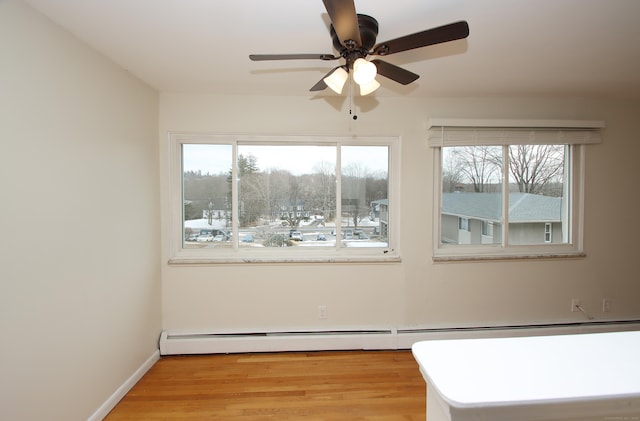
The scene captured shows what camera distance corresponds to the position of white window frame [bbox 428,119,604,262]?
236 centimetres

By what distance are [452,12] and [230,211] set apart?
7.11ft

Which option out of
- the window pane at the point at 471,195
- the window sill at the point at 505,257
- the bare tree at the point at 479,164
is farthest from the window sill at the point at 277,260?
the bare tree at the point at 479,164

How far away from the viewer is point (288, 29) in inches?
56.4

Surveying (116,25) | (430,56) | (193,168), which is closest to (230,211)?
(193,168)

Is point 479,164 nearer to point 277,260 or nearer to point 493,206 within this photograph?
point 493,206

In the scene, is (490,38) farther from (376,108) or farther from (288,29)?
(288,29)

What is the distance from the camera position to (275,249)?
246 centimetres

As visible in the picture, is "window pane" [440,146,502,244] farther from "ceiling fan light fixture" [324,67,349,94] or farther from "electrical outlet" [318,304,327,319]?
"ceiling fan light fixture" [324,67,349,94]

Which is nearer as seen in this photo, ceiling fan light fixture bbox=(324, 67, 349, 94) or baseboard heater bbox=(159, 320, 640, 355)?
ceiling fan light fixture bbox=(324, 67, 349, 94)

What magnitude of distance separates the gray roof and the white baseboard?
2.92 m

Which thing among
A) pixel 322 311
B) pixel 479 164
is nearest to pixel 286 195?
pixel 322 311

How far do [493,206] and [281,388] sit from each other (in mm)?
2486

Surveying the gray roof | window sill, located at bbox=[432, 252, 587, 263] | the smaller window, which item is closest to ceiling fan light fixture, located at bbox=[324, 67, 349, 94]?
the gray roof

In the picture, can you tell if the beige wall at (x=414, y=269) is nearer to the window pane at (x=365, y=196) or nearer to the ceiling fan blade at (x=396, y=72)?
the window pane at (x=365, y=196)
